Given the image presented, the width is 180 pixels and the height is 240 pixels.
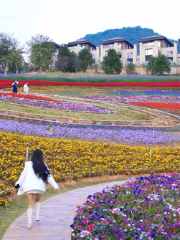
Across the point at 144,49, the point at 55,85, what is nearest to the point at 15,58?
the point at 55,85

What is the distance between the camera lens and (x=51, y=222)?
258 inches

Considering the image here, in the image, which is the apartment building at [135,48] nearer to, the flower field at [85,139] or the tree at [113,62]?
the tree at [113,62]

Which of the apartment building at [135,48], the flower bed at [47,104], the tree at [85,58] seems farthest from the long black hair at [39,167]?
the apartment building at [135,48]

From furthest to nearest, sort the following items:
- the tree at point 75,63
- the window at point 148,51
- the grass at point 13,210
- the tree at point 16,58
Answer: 1. the window at point 148,51
2. the tree at point 75,63
3. the tree at point 16,58
4. the grass at point 13,210

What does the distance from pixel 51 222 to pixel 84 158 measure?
5291 millimetres

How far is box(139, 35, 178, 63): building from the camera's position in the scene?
2778 inches

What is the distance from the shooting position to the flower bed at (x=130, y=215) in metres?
5.14

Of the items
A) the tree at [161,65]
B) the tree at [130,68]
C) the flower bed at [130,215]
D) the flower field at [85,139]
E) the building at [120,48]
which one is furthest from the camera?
the building at [120,48]

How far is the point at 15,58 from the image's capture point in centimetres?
5434

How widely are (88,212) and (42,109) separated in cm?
1528

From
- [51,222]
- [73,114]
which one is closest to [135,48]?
[73,114]

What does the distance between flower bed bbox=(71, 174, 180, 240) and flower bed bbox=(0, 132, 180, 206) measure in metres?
3.37

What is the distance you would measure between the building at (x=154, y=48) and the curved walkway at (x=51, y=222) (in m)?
64.3

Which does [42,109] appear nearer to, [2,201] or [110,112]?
[110,112]
